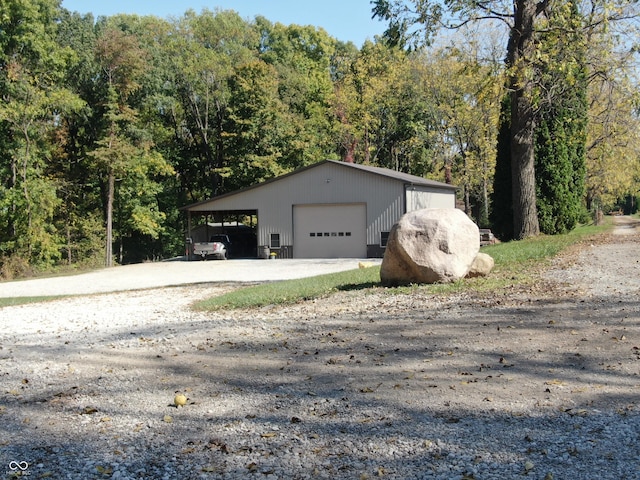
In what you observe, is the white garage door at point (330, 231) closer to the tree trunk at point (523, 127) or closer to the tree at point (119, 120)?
the tree trunk at point (523, 127)

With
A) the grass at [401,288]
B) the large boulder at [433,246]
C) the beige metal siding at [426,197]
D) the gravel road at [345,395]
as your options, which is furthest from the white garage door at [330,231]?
the gravel road at [345,395]

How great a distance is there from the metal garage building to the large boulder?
17.7 m

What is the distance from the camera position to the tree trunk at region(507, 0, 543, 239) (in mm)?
18578

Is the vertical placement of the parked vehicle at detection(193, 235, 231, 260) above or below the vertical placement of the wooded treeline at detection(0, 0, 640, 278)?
below

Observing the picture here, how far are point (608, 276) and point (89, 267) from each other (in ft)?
94.5

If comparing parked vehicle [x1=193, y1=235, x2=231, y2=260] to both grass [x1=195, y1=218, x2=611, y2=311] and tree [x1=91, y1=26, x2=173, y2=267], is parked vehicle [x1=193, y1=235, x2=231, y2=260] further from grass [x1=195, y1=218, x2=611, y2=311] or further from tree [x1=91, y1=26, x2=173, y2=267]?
grass [x1=195, y1=218, x2=611, y2=311]

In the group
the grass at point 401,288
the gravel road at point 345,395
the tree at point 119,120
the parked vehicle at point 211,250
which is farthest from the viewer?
the tree at point 119,120

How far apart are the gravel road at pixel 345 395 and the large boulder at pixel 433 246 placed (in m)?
1.92

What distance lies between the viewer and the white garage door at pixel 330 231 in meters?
30.6

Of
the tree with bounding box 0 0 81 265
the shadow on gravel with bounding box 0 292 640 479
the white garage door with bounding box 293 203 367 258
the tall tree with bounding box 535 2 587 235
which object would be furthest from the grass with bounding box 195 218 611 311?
the tree with bounding box 0 0 81 265

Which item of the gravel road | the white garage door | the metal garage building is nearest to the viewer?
the gravel road

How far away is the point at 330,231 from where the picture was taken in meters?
31.3

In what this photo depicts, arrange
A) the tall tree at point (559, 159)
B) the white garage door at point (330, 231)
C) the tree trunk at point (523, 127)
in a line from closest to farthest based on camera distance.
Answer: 1. the tree trunk at point (523, 127)
2. the tall tree at point (559, 159)
3. the white garage door at point (330, 231)

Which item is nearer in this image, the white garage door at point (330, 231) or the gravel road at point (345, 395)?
the gravel road at point (345, 395)
